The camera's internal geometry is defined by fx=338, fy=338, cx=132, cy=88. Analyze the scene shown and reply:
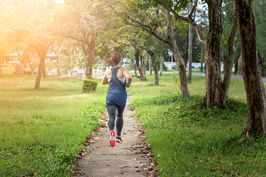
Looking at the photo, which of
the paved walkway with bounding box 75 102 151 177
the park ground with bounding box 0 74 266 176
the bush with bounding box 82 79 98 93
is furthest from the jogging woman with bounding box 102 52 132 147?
the bush with bounding box 82 79 98 93

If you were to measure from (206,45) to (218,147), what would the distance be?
5.86 metres

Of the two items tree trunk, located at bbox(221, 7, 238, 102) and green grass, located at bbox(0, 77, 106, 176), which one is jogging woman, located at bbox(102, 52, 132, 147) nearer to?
green grass, located at bbox(0, 77, 106, 176)

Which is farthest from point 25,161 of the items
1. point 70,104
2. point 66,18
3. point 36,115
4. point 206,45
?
point 66,18

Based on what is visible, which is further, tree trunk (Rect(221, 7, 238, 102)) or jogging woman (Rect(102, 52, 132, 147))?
tree trunk (Rect(221, 7, 238, 102))

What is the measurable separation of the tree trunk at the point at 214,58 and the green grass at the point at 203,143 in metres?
0.45

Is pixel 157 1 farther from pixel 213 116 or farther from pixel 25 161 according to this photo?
pixel 25 161

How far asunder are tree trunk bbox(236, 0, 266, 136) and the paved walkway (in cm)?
265

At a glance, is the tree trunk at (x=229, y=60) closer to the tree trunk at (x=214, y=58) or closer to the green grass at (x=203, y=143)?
the tree trunk at (x=214, y=58)

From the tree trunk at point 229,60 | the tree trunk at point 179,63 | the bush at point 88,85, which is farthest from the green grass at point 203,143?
the bush at point 88,85

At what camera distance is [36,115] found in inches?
475

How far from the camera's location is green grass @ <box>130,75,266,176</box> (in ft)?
19.0

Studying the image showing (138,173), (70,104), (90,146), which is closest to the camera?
(138,173)

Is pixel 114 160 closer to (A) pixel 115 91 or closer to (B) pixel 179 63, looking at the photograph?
(A) pixel 115 91

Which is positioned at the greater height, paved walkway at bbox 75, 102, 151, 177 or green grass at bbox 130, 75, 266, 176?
green grass at bbox 130, 75, 266, 176
